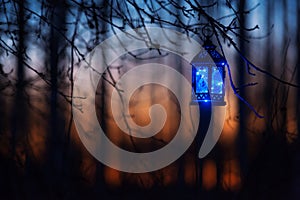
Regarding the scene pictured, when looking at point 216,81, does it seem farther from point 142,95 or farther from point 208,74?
point 142,95

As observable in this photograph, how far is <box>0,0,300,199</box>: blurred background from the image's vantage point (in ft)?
10.8

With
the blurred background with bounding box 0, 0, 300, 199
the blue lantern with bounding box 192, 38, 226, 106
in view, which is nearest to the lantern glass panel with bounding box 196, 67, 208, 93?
the blue lantern with bounding box 192, 38, 226, 106

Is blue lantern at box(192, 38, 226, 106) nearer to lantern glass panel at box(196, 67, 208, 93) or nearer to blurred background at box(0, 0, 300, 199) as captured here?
lantern glass panel at box(196, 67, 208, 93)

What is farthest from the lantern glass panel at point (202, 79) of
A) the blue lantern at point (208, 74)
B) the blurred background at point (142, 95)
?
the blurred background at point (142, 95)

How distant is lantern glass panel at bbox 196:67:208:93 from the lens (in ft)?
10.0

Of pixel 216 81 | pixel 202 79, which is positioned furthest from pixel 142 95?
pixel 216 81

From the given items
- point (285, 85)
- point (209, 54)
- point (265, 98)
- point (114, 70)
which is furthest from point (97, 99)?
point (285, 85)

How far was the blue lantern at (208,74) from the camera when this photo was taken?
9.91ft

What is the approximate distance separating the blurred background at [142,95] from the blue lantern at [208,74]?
0.59ft

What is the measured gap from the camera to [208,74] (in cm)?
303

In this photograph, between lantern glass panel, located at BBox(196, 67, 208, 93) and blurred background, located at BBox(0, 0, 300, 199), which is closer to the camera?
lantern glass panel, located at BBox(196, 67, 208, 93)

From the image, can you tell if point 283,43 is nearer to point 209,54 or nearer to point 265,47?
point 265,47

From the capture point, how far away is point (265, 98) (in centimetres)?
332

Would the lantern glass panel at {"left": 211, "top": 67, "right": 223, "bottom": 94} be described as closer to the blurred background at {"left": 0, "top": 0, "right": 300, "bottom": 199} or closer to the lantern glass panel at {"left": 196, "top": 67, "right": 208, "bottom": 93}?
the lantern glass panel at {"left": 196, "top": 67, "right": 208, "bottom": 93}
